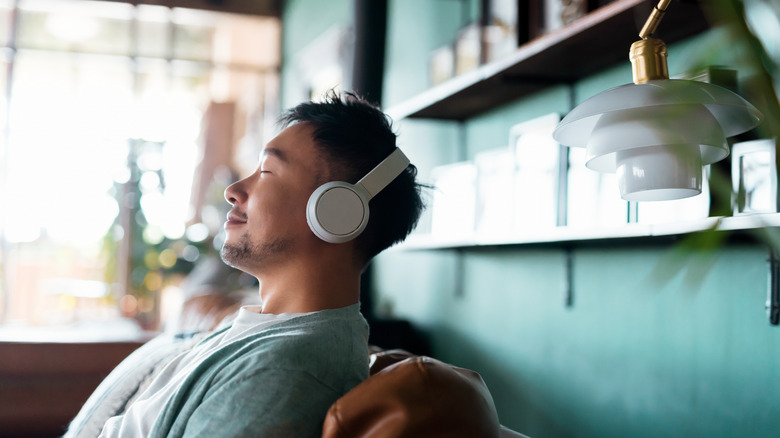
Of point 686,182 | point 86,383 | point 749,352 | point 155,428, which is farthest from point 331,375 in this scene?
point 86,383

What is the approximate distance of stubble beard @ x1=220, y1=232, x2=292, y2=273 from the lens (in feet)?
4.05

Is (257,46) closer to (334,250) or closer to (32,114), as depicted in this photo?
(32,114)

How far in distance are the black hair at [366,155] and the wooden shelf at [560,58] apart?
1.55 feet

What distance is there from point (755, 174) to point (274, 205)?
2.84 feet

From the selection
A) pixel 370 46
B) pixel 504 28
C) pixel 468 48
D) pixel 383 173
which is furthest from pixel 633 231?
pixel 370 46

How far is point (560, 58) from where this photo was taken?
1.68m

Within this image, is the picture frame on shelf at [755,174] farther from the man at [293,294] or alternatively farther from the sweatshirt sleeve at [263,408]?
the sweatshirt sleeve at [263,408]

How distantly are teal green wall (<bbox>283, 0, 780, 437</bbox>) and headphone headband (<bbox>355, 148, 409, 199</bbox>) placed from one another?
48cm

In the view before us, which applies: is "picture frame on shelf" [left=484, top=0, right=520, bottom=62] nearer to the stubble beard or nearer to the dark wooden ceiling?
the stubble beard

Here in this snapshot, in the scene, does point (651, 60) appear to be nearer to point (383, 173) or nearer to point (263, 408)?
point (383, 173)

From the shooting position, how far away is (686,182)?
2.68 feet

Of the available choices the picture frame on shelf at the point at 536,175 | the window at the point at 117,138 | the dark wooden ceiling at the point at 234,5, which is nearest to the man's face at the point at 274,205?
the picture frame on shelf at the point at 536,175

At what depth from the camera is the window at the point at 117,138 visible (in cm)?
616

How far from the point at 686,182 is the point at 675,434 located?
909 mm
